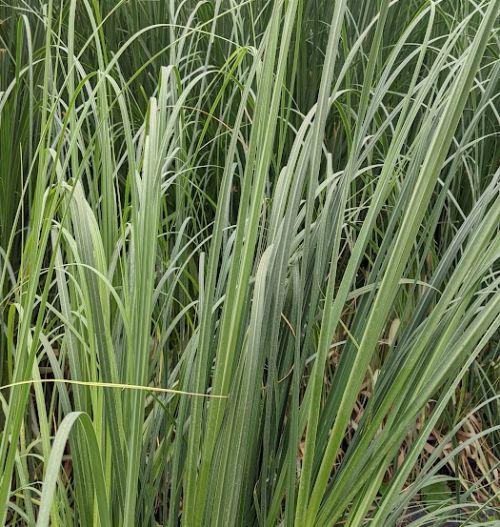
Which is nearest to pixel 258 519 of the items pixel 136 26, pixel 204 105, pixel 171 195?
pixel 171 195

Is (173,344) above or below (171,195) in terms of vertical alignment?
below

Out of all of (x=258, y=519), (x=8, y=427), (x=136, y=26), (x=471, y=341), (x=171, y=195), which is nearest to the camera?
(x=8, y=427)

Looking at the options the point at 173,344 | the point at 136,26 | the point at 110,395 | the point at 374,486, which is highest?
the point at 136,26

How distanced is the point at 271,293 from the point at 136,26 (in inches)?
44.4

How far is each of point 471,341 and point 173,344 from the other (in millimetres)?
761

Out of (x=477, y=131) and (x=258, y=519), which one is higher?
(x=477, y=131)

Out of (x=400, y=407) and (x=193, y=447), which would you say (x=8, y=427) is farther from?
(x=400, y=407)

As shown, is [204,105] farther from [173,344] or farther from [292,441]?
[292,441]

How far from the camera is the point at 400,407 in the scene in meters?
0.94

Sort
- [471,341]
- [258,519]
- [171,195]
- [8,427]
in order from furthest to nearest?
[171,195] < [258,519] < [471,341] < [8,427]

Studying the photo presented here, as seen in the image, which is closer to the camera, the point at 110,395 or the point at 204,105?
the point at 110,395

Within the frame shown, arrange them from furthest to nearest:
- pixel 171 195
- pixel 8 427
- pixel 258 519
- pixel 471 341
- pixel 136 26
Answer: pixel 136 26
pixel 171 195
pixel 258 519
pixel 471 341
pixel 8 427

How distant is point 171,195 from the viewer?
1703mm

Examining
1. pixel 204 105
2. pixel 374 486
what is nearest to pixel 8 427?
pixel 374 486
